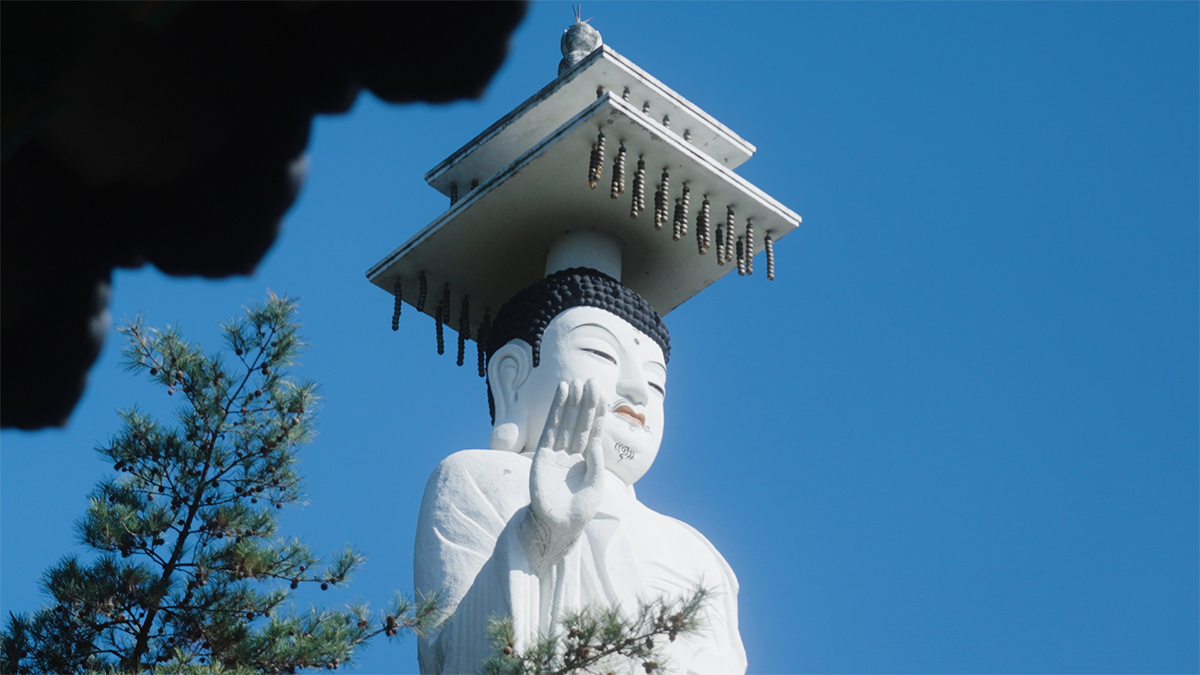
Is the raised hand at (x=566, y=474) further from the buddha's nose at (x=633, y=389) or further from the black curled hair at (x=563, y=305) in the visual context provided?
the black curled hair at (x=563, y=305)

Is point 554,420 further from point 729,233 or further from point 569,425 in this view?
point 729,233

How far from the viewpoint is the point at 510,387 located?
21.9 feet

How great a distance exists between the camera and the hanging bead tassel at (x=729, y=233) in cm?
672

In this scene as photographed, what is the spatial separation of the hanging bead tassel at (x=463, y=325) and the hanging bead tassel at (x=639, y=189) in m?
1.12

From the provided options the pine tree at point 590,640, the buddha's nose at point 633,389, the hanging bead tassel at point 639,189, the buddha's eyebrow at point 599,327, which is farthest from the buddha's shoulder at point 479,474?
the pine tree at point 590,640

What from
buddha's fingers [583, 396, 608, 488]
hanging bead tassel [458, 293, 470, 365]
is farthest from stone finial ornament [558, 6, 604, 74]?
buddha's fingers [583, 396, 608, 488]

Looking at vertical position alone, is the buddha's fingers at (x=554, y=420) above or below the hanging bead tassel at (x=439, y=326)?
below

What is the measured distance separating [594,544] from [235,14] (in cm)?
467

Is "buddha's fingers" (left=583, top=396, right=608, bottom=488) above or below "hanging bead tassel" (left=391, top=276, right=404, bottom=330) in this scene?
below

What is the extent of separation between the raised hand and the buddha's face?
1.22 metres

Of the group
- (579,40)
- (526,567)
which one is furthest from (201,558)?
(579,40)

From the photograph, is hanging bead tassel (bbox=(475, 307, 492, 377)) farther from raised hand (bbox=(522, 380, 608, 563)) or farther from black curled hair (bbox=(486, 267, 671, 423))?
raised hand (bbox=(522, 380, 608, 563))

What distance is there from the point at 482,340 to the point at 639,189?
1436mm

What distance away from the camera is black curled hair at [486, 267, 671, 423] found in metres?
6.62
